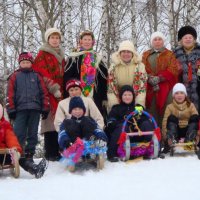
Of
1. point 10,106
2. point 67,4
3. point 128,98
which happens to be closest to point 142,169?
point 128,98

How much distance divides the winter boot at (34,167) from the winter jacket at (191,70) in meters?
2.77

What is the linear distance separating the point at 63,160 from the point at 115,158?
86 centimetres

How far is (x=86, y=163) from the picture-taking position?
5980mm

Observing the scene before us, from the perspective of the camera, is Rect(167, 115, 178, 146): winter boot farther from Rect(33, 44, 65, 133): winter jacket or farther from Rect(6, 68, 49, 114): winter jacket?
Rect(6, 68, 49, 114): winter jacket

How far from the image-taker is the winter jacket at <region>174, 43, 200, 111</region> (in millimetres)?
6762

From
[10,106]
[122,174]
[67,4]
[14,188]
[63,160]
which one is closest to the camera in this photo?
[14,188]

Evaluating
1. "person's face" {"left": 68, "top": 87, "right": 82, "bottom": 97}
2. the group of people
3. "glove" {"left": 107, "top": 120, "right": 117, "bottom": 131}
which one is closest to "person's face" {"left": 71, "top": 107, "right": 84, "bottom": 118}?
the group of people

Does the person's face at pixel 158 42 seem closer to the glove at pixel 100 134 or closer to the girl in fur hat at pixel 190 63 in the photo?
the girl in fur hat at pixel 190 63

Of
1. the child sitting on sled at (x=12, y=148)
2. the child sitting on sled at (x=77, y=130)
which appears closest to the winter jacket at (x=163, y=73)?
the child sitting on sled at (x=77, y=130)

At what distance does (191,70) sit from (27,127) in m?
2.77

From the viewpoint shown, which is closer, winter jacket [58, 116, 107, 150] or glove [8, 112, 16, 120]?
winter jacket [58, 116, 107, 150]

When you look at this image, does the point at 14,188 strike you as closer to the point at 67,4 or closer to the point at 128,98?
the point at 128,98

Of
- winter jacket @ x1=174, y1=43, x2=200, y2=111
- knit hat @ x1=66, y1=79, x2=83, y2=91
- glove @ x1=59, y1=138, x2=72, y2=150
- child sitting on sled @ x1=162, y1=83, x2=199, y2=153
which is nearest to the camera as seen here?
glove @ x1=59, y1=138, x2=72, y2=150

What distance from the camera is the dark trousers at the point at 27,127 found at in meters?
6.14
